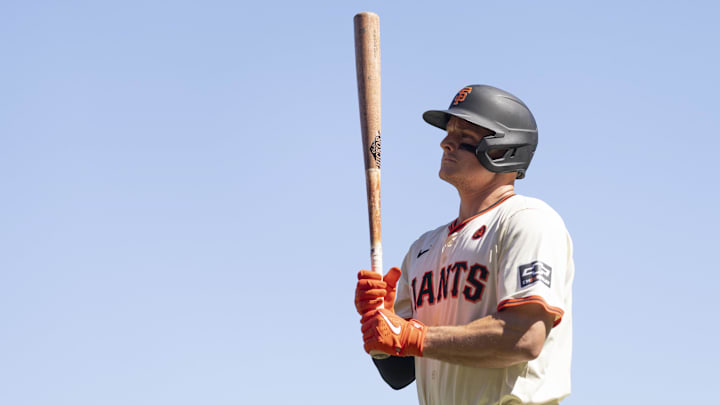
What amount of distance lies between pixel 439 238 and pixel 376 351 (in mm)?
1326

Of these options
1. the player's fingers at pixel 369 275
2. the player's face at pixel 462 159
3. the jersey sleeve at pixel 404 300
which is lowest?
the jersey sleeve at pixel 404 300

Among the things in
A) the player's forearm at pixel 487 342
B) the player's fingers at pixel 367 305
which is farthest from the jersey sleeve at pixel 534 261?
the player's fingers at pixel 367 305

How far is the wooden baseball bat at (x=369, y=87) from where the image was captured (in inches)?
298

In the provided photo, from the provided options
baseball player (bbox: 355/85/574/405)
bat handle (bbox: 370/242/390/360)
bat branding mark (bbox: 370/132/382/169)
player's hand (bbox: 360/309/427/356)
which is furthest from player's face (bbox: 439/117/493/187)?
player's hand (bbox: 360/309/427/356)

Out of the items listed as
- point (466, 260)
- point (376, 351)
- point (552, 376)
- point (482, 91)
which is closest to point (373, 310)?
point (376, 351)

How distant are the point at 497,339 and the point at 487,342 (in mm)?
73

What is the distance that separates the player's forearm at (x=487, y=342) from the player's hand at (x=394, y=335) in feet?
0.23

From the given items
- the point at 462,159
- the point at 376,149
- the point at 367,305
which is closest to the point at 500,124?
the point at 462,159

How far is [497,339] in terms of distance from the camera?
20.5 feet

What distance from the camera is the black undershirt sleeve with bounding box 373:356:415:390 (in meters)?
7.79

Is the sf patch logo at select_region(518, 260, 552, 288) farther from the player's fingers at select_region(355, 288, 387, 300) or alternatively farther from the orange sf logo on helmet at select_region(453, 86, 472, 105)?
the orange sf logo on helmet at select_region(453, 86, 472, 105)

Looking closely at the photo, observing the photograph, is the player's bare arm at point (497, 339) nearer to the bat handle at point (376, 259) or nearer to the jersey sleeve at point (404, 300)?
the bat handle at point (376, 259)

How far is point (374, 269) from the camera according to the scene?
7195 millimetres

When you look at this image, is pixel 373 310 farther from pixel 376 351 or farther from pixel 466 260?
pixel 466 260
